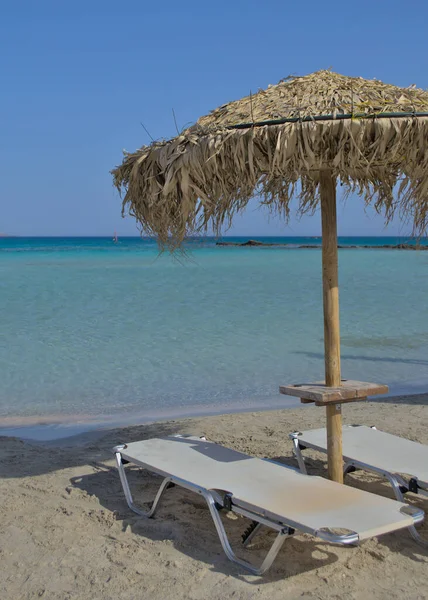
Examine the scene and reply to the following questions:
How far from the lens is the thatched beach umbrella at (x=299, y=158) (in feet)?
9.10

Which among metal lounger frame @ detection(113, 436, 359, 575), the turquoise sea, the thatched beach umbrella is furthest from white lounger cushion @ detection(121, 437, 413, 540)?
the turquoise sea

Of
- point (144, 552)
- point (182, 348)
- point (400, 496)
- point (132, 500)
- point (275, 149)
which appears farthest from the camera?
point (182, 348)

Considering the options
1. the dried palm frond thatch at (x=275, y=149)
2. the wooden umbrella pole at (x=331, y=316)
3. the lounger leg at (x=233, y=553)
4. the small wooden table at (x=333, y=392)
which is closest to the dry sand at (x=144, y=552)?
the lounger leg at (x=233, y=553)

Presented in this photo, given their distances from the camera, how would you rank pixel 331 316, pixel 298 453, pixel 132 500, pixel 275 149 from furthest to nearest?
pixel 298 453, pixel 132 500, pixel 331 316, pixel 275 149

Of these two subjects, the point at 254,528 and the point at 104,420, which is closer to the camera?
the point at 254,528

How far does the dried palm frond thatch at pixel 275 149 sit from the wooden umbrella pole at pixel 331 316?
0.61ft

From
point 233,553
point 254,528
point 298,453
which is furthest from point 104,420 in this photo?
point 233,553

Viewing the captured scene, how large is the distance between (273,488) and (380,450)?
89 cm

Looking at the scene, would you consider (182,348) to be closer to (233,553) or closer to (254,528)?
(254,528)

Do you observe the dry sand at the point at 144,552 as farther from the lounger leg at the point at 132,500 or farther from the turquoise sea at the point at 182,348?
the turquoise sea at the point at 182,348

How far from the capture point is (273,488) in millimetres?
3002

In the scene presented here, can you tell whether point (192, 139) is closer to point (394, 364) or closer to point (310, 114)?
point (310, 114)

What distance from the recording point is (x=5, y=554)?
295cm

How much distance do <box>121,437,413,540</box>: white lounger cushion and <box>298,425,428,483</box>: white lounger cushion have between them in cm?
42
